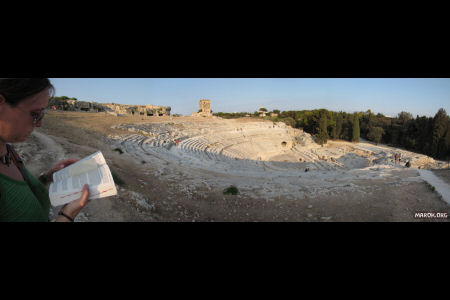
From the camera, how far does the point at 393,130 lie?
3331 centimetres

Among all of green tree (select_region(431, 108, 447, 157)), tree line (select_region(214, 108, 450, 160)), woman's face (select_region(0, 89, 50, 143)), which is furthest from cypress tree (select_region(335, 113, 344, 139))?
woman's face (select_region(0, 89, 50, 143))

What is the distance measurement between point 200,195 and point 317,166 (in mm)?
17917

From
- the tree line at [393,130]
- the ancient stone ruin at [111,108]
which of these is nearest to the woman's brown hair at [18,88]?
the ancient stone ruin at [111,108]

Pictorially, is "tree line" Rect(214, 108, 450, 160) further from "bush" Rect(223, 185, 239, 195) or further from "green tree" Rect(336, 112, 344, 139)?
"bush" Rect(223, 185, 239, 195)

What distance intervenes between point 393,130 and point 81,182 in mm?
44674

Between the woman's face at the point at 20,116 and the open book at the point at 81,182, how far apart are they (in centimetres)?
39

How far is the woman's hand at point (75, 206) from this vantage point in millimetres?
1232

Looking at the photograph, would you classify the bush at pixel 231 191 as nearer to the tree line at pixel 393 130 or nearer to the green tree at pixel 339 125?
the tree line at pixel 393 130

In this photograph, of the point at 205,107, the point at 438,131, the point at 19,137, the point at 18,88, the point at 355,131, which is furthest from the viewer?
the point at 205,107

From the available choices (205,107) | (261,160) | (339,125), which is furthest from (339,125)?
(205,107)

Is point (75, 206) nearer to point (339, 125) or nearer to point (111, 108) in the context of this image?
point (111, 108)

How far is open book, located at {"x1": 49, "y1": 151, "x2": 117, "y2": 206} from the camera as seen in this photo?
4.48ft

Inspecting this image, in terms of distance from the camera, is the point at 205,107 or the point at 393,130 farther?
the point at 205,107
